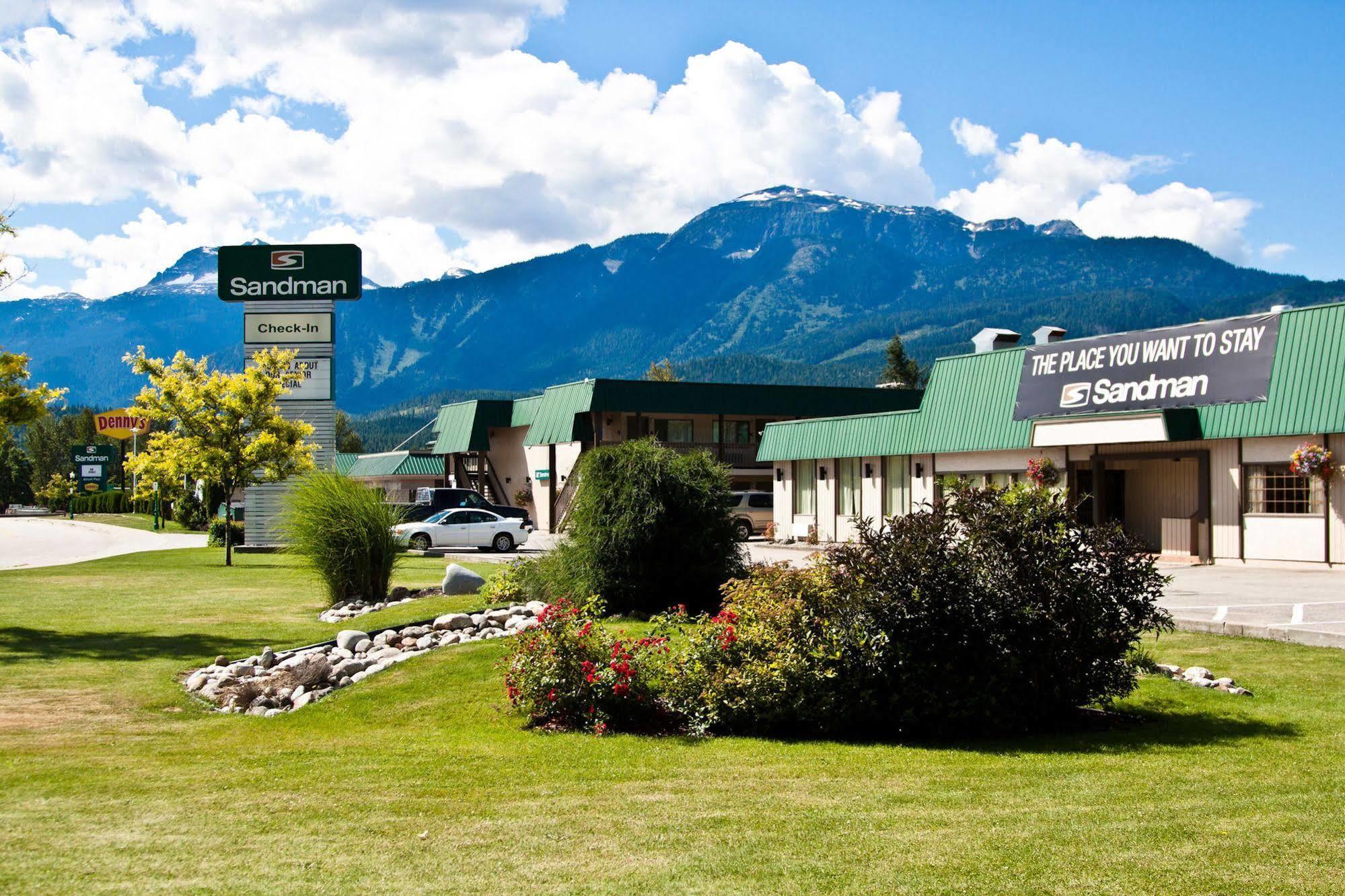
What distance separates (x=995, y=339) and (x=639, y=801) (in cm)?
3628

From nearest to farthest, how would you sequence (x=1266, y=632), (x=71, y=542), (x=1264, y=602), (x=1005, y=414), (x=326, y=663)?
(x=326, y=663) → (x=1266, y=632) → (x=1264, y=602) → (x=1005, y=414) → (x=71, y=542)

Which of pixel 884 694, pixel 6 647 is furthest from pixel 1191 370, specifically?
pixel 6 647

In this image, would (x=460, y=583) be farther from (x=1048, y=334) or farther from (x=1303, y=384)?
(x=1048, y=334)

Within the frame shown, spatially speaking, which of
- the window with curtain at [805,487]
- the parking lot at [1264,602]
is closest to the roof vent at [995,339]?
the window with curtain at [805,487]

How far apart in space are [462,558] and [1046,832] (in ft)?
83.7

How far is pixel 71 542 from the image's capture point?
49000mm

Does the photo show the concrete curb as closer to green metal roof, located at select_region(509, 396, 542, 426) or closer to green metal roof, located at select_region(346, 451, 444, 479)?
green metal roof, located at select_region(509, 396, 542, 426)

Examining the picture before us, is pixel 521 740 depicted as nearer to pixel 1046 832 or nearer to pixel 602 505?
pixel 1046 832

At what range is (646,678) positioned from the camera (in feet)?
32.6

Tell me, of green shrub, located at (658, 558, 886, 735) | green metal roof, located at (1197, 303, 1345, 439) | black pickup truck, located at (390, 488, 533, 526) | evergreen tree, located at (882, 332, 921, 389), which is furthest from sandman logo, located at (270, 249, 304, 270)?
evergreen tree, located at (882, 332, 921, 389)

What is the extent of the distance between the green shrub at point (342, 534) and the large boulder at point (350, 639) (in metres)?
4.66

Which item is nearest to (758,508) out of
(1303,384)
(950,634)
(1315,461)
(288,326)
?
(288,326)

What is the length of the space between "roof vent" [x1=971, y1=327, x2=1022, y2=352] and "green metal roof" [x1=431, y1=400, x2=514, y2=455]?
78.0 feet

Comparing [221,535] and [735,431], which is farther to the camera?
[735,431]
